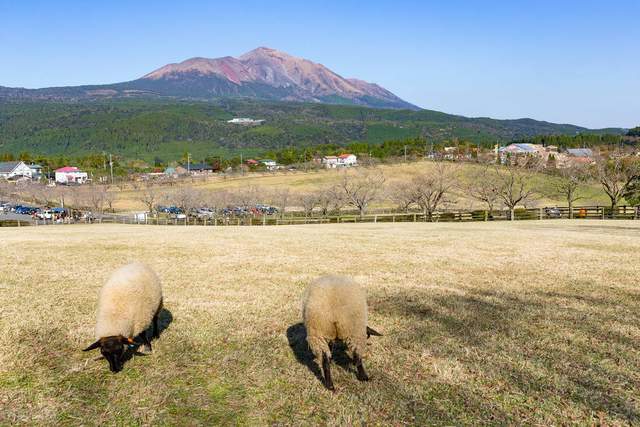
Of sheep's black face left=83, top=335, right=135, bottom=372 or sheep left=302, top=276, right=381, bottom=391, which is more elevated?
sheep left=302, top=276, right=381, bottom=391

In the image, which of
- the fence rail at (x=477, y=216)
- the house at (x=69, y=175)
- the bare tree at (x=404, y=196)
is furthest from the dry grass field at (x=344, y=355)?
the house at (x=69, y=175)

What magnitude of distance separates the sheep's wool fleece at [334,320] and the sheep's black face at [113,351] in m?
3.17

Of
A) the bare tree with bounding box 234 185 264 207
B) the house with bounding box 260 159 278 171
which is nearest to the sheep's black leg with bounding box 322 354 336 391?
the bare tree with bounding box 234 185 264 207

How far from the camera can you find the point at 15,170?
140000 mm

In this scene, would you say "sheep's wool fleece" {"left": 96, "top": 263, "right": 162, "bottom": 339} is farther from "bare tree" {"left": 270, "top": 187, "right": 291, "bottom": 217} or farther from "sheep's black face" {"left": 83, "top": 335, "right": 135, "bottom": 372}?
"bare tree" {"left": 270, "top": 187, "right": 291, "bottom": 217}

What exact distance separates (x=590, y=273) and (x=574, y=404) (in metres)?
9.59

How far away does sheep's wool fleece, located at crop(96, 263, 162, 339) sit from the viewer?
23.9 feet

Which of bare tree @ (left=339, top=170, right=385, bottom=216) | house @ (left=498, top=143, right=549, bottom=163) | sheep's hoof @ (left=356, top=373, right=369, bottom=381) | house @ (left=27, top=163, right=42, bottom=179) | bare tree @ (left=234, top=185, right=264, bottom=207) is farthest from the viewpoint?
house @ (left=27, top=163, right=42, bottom=179)

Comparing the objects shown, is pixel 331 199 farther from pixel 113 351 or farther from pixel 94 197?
pixel 113 351

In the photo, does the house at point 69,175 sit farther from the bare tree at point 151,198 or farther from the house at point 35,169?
the bare tree at point 151,198

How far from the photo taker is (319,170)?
115875mm

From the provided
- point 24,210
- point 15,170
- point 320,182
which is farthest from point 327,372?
point 15,170

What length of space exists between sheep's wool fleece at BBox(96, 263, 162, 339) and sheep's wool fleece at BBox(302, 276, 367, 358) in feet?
10.1

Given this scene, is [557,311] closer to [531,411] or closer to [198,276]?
[531,411]
